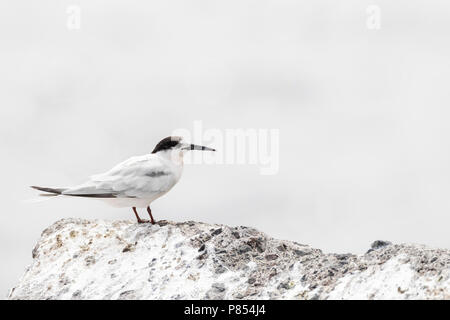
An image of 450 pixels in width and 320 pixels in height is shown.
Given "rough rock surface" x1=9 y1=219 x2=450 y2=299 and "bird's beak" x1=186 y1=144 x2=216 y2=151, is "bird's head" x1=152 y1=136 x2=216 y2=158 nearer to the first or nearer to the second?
"bird's beak" x1=186 y1=144 x2=216 y2=151

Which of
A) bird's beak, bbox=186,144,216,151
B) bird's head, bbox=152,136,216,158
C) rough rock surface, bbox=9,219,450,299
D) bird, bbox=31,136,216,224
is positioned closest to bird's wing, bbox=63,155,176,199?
bird, bbox=31,136,216,224

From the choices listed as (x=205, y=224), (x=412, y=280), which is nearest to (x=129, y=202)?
(x=205, y=224)

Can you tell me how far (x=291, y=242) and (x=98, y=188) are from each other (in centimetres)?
331

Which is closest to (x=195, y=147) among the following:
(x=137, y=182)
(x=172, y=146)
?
(x=172, y=146)

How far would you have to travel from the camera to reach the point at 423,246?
9297 mm

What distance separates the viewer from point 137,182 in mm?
11766

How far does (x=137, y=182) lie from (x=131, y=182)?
99mm

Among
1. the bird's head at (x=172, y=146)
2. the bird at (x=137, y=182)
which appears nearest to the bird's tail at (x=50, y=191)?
the bird at (x=137, y=182)

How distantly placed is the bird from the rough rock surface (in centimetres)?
43
